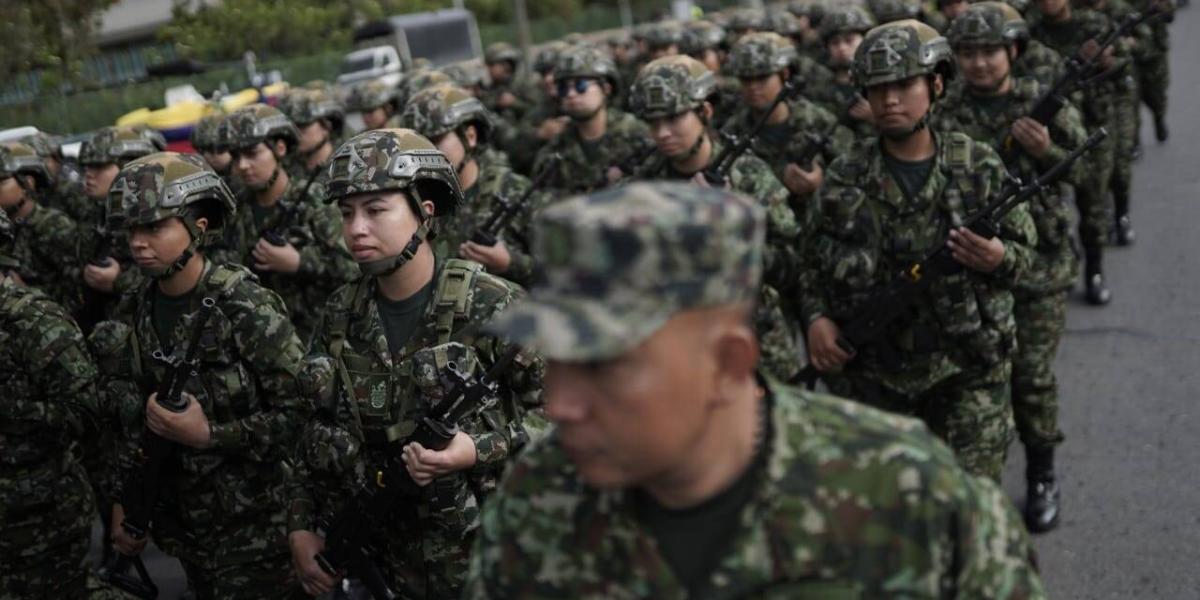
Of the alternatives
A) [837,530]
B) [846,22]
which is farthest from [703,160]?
[837,530]

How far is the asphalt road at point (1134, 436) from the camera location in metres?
5.46

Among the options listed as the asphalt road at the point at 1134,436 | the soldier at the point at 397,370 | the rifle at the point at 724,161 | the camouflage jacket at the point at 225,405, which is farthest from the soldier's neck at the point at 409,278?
the asphalt road at the point at 1134,436

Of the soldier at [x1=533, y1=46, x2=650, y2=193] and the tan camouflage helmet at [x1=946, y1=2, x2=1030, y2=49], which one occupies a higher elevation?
the tan camouflage helmet at [x1=946, y1=2, x2=1030, y2=49]

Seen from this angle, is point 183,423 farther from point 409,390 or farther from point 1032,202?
point 1032,202

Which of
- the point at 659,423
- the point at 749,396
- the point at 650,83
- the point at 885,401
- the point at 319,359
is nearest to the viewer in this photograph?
the point at 659,423

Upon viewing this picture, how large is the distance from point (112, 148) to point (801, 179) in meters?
3.89

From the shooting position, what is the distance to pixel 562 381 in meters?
1.93

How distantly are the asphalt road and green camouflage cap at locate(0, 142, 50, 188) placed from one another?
2.49 meters

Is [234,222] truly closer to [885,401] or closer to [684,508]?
[885,401]

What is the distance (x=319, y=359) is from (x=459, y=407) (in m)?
0.51

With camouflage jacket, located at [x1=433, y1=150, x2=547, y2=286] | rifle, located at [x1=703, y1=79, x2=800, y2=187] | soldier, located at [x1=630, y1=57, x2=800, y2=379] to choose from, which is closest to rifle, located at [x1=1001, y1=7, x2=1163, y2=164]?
soldier, located at [x1=630, y1=57, x2=800, y2=379]

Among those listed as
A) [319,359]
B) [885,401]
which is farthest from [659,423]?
[885,401]

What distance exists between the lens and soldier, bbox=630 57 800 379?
640cm

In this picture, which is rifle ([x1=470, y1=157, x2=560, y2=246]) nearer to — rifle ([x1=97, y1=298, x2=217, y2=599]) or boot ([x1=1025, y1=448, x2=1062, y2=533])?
rifle ([x1=97, y1=298, x2=217, y2=599])
